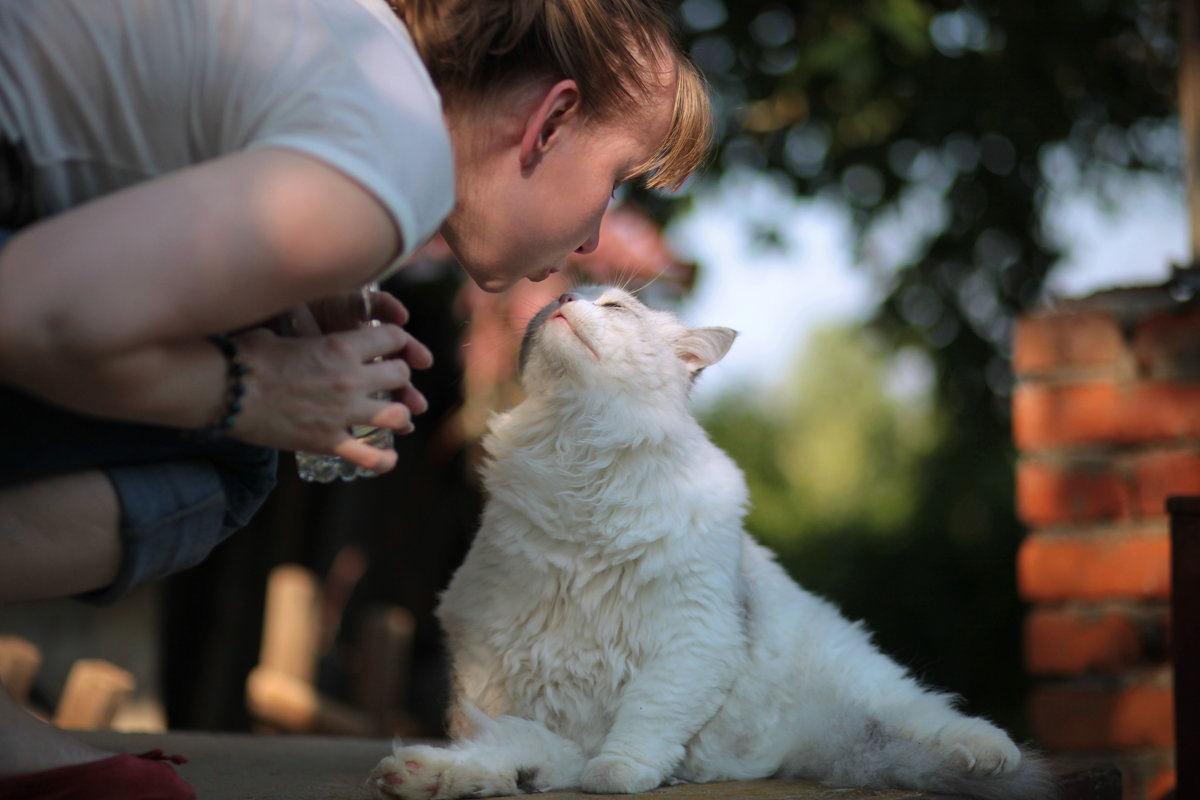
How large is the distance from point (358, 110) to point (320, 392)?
0.95 feet

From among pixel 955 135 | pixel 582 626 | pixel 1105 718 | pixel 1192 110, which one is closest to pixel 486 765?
pixel 582 626

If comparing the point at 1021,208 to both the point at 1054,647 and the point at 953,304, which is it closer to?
the point at 953,304

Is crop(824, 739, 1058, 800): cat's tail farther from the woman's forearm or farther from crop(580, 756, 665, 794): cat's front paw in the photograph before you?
the woman's forearm

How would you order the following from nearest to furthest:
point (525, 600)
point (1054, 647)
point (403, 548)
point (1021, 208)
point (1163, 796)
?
point (525, 600)
point (1163, 796)
point (1054, 647)
point (1021, 208)
point (403, 548)

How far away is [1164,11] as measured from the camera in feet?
11.4

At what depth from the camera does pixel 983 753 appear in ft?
4.48

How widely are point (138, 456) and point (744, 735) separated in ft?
3.05

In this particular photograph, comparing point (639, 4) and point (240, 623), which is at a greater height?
point (639, 4)

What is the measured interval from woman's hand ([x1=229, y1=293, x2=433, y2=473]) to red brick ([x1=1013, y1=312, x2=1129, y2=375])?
5.88 feet

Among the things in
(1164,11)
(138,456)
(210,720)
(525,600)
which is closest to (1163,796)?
(525,600)

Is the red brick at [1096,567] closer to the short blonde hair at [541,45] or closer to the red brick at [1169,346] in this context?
the red brick at [1169,346]

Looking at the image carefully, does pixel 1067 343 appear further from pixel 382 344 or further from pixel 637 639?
pixel 382 344

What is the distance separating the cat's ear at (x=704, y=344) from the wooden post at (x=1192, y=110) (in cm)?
153

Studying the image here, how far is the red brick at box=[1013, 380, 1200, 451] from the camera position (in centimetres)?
225
